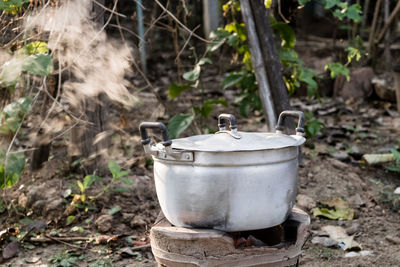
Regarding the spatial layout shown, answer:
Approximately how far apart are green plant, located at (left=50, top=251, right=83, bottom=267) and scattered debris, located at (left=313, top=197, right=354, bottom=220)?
1651mm

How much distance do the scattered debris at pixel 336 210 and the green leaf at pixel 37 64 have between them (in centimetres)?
205

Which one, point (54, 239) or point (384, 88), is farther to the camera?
point (384, 88)

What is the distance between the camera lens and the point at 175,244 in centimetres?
203

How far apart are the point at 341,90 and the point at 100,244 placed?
15.1 ft

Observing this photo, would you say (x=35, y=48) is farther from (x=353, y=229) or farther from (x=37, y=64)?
(x=353, y=229)

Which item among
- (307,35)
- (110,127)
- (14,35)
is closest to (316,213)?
(110,127)

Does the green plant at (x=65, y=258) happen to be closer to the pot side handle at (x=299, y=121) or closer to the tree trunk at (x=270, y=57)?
the pot side handle at (x=299, y=121)

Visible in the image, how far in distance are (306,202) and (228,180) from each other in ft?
5.99

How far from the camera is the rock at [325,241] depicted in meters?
3.01

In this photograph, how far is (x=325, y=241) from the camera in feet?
9.98

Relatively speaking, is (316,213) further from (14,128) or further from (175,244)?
(14,128)

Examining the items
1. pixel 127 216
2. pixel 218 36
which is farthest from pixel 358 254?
pixel 218 36

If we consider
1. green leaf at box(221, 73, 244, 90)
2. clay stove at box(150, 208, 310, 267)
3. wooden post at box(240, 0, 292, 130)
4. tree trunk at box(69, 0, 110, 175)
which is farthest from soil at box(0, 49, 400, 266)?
green leaf at box(221, 73, 244, 90)

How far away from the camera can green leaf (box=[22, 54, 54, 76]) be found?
266 centimetres
